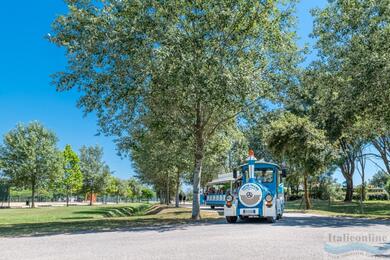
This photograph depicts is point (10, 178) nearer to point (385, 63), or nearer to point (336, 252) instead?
point (385, 63)

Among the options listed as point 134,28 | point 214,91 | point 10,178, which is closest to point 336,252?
point 214,91

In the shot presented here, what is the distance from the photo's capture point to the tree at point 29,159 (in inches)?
2480

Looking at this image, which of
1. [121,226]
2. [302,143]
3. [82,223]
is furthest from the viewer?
[302,143]

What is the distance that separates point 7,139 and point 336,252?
213ft

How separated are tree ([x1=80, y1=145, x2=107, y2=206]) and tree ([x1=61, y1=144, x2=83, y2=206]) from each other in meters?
6.87

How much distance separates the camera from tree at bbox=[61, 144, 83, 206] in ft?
240

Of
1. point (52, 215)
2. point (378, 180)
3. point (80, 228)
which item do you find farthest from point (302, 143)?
point (378, 180)

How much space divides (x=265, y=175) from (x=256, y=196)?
248 cm

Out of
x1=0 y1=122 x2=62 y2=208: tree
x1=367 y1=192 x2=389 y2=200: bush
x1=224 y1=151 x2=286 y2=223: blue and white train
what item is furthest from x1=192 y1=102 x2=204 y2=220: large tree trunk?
x1=367 y1=192 x2=389 y2=200: bush

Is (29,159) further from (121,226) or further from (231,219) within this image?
(231,219)

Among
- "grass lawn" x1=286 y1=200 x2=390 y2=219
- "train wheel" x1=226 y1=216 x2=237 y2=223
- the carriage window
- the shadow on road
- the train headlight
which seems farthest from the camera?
"grass lawn" x1=286 y1=200 x2=390 y2=219

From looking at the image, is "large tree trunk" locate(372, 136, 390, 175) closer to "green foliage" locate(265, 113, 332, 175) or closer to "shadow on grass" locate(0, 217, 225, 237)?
"green foliage" locate(265, 113, 332, 175)

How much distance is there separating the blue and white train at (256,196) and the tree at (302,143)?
13.7m

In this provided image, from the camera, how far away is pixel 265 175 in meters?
19.9
